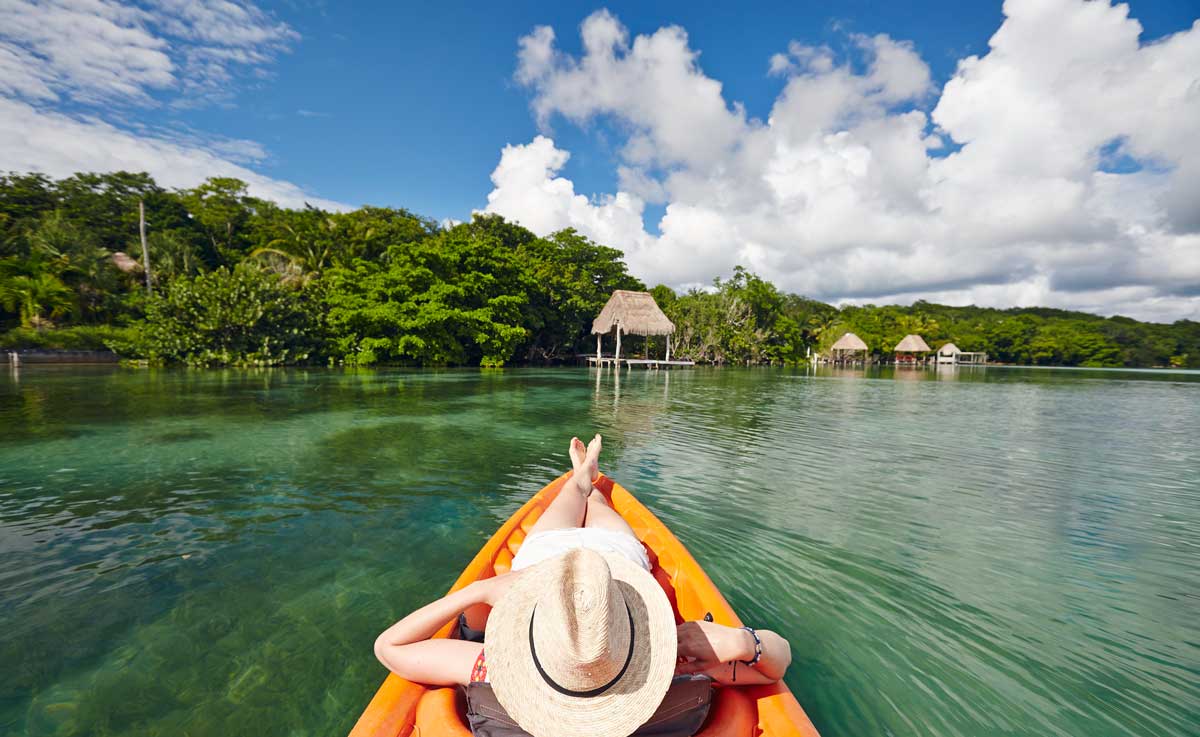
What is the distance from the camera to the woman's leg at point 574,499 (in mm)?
2922

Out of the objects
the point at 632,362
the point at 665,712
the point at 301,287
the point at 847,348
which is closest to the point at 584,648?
the point at 665,712

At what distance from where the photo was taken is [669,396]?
604 inches

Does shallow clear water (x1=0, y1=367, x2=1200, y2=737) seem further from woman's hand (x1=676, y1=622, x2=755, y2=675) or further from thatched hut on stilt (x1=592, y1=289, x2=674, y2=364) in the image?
thatched hut on stilt (x1=592, y1=289, x2=674, y2=364)

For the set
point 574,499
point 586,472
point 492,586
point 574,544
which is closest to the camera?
point 492,586

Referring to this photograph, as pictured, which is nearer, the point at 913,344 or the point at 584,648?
the point at 584,648

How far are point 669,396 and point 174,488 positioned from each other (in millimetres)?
12321

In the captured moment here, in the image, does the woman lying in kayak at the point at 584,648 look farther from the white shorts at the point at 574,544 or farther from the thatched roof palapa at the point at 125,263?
the thatched roof palapa at the point at 125,263

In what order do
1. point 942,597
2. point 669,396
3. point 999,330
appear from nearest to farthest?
point 942,597, point 669,396, point 999,330

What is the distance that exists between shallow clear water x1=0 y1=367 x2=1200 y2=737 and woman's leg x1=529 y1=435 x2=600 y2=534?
99 cm

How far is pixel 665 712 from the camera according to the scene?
1490 millimetres

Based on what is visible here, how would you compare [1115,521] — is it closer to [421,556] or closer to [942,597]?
[942,597]

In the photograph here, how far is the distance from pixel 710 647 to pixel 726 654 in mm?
55

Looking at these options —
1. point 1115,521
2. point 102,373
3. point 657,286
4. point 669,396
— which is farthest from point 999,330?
point 102,373

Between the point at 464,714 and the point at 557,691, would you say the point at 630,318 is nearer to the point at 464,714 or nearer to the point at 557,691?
the point at 464,714
